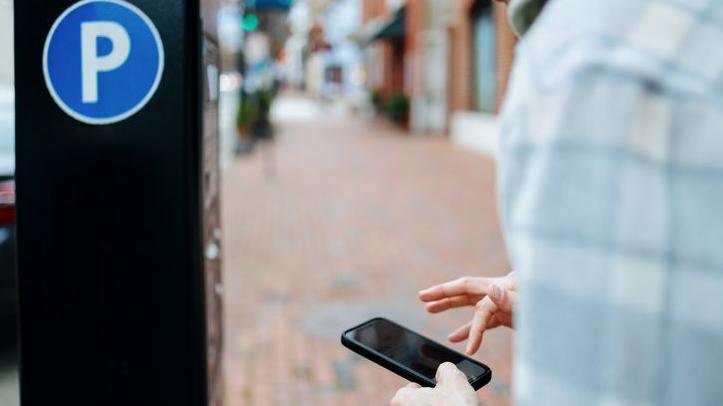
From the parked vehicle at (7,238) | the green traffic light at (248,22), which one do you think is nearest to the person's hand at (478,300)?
the parked vehicle at (7,238)

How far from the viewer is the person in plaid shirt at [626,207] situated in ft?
2.44

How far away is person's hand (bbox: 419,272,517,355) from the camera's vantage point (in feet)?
4.59

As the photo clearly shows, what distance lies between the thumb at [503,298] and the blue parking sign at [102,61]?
74 cm

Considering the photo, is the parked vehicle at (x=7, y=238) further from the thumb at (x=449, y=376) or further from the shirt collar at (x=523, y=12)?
the shirt collar at (x=523, y=12)

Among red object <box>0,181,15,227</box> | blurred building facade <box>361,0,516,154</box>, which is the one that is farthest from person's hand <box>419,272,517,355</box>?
blurred building facade <box>361,0,516,154</box>

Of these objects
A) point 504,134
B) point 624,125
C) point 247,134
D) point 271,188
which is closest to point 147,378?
point 504,134

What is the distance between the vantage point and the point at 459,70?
20.7 m

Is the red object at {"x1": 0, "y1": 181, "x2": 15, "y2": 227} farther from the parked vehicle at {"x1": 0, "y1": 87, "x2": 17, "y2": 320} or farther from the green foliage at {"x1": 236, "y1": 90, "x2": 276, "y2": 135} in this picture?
the green foliage at {"x1": 236, "y1": 90, "x2": 276, "y2": 135}

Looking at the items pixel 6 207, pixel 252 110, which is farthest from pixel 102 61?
pixel 252 110

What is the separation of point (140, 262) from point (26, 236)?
23 centimetres

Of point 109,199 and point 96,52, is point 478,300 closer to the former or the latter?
point 109,199

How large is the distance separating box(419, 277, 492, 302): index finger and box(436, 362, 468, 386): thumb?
281mm

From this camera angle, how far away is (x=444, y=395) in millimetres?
1122

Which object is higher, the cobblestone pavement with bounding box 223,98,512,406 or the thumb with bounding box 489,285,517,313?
the thumb with bounding box 489,285,517,313
